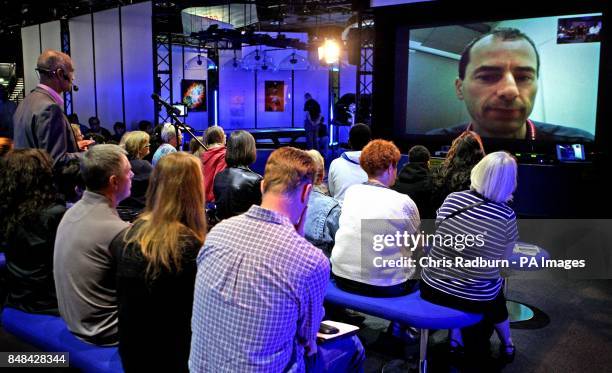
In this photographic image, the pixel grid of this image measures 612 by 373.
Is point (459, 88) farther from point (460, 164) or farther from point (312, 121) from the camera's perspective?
Answer: point (312, 121)

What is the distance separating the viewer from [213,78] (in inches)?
747

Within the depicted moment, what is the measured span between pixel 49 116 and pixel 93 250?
1114 millimetres

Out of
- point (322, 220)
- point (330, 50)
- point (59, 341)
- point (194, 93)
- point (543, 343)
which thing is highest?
point (330, 50)

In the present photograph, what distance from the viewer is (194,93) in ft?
60.6

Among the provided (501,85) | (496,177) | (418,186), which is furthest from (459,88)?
(496,177)

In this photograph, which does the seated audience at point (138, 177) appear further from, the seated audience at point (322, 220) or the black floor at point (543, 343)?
the seated audience at point (322, 220)

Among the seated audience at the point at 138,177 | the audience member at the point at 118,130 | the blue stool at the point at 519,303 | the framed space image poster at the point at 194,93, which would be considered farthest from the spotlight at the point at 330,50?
the blue stool at the point at 519,303

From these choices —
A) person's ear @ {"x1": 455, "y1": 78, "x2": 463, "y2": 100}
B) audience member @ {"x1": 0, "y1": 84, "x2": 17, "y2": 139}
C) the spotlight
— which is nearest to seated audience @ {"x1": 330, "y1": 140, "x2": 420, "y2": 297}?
person's ear @ {"x1": 455, "y1": 78, "x2": 463, "y2": 100}

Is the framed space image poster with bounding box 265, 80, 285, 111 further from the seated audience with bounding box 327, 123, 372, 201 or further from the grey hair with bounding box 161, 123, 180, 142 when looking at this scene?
the seated audience with bounding box 327, 123, 372, 201

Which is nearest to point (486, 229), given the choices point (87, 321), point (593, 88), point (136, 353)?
point (136, 353)

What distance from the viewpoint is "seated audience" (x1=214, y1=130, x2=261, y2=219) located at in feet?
12.0

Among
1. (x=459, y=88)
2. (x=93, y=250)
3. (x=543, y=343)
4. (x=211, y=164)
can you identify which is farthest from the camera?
(x=459, y=88)

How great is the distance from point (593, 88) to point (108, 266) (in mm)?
6624

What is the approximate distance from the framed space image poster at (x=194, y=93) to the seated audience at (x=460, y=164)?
14905mm
